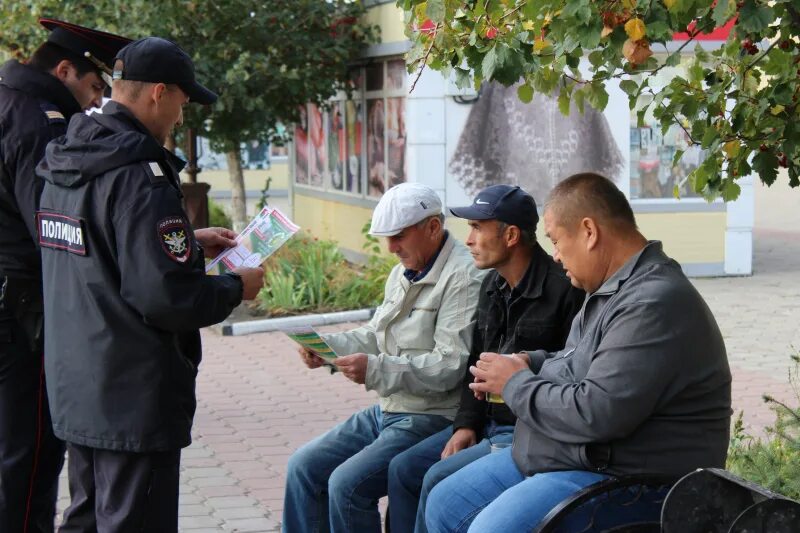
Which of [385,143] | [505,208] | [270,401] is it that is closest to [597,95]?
[505,208]

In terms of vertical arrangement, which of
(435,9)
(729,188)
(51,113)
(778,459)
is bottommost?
(778,459)

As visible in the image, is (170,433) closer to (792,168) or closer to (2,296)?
(2,296)

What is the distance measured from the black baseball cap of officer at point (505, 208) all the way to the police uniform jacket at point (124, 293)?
1096 mm

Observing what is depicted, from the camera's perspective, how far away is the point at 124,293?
12.2 feet

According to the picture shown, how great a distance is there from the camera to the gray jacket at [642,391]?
343 centimetres

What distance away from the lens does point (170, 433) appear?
3.81m

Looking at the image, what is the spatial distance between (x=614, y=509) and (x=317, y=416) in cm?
480

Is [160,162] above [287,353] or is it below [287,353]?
above

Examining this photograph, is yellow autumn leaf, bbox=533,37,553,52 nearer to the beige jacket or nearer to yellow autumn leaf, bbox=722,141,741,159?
yellow autumn leaf, bbox=722,141,741,159

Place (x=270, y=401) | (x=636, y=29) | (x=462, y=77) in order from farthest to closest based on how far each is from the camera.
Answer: (x=270, y=401), (x=462, y=77), (x=636, y=29)

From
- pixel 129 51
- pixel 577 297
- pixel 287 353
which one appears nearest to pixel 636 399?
pixel 577 297

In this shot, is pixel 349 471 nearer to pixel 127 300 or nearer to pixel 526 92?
pixel 127 300

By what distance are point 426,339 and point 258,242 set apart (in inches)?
31.5

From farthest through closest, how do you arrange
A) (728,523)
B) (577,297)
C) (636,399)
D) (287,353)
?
(287,353) < (577,297) < (636,399) < (728,523)
